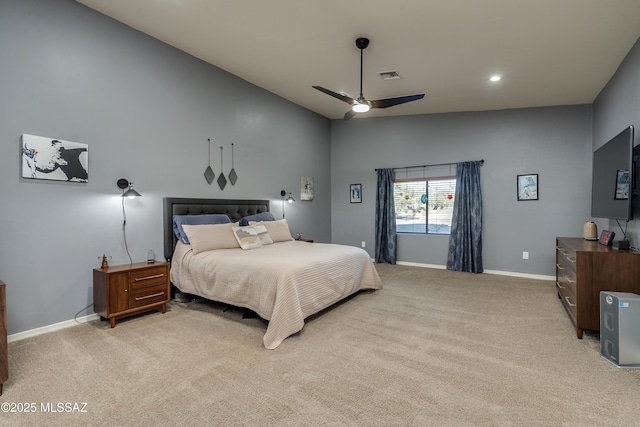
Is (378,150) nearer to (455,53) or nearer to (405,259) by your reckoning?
(405,259)

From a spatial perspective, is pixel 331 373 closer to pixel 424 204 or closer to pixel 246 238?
pixel 246 238

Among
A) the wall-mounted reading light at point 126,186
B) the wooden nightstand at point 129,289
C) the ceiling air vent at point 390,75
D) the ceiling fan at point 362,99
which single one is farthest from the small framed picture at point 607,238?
the wall-mounted reading light at point 126,186

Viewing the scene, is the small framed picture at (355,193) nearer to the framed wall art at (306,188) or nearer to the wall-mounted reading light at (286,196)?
the framed wall art at (306,188)

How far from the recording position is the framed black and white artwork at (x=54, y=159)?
2.90 metres

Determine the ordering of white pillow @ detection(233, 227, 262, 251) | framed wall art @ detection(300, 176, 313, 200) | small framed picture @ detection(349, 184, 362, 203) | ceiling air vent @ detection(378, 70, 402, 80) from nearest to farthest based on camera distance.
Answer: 1. white pillow @ detection(233, 227, 262, 251)
2. ceiling air vent @ detection(378, 70, 402, 80)
3. framed wall art @ detection(300, 176, 313, 200)
4. small framed picture @ detection(349, 184, 362, 203)

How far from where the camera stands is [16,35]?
9.32ft

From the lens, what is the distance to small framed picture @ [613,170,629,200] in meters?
2.91

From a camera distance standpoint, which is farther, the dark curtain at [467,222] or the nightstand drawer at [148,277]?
the dark curtain at [467,222]

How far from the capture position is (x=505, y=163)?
219 inches

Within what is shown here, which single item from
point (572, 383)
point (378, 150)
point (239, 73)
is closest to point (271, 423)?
point (572, 383)

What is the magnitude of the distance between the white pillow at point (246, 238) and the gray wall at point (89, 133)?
2.76ft

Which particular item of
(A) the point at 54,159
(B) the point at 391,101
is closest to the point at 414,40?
(B) the point at 391,101

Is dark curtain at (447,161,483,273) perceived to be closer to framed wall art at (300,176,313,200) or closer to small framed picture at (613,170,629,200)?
small framed picture at (613,170,629,200)

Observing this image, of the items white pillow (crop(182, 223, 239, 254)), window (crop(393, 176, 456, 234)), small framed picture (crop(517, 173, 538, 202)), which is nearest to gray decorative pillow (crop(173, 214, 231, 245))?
white pillow (crop(182, 223, 239, 254))
